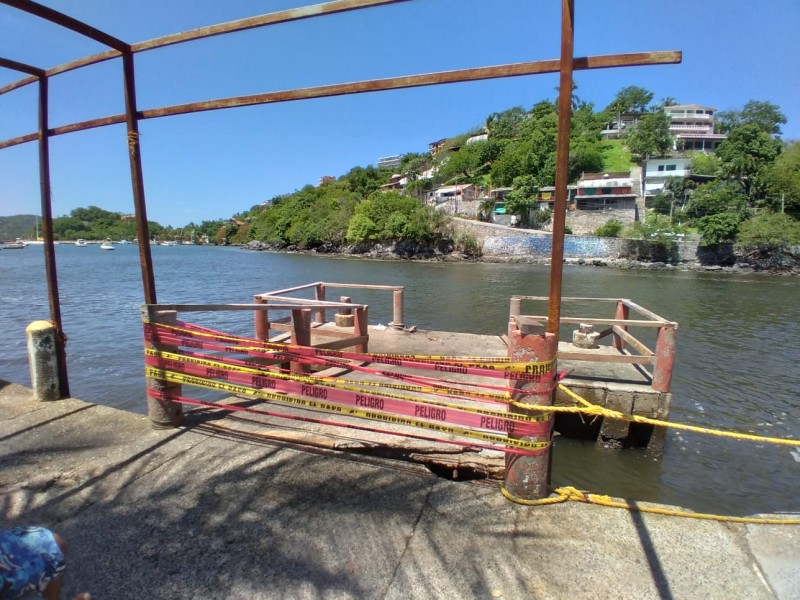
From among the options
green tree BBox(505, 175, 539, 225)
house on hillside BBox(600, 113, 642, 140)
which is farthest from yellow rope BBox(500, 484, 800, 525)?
house on hillside BBox(600, 113, 642, 140)

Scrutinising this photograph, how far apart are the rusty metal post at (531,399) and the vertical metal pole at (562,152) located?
138 mm

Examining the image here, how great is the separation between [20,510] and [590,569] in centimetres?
379

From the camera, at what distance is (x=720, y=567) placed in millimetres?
2553

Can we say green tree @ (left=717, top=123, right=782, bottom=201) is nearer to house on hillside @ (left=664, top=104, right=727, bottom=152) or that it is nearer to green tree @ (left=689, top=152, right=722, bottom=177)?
green tree @ (left=689, top=152, right=722, bottom=177)

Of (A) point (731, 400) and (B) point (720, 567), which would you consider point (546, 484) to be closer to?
(B) point (720, 567)

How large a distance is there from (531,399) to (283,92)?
128 inches

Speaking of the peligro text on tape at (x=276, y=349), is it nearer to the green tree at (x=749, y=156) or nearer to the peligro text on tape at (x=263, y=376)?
the peligro text on tape at (x=263, y=376)

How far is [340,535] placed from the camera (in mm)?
2791

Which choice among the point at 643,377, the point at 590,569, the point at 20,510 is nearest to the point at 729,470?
the point at 643,377

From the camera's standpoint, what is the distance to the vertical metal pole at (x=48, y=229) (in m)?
5.15

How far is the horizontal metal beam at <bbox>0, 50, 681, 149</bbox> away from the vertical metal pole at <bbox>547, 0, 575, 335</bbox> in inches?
4.7

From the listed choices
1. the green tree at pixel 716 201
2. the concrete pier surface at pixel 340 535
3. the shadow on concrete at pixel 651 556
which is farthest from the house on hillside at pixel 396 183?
the shadow on concrete at pixel 651 556

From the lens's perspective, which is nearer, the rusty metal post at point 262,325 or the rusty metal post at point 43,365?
the rusty metal post at point 43,365

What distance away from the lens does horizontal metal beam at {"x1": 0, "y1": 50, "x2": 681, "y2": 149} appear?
2.83 metres
